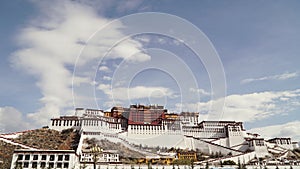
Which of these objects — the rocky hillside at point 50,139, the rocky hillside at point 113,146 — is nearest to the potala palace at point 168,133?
the rocky hillside at point 113,146

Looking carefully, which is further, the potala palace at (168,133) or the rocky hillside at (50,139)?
the potala palace at (168,133)

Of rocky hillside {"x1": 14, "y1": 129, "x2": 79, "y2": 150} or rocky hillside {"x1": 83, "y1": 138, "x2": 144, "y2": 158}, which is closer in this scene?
rocky hillside {"x1": 14, "y1": 129, "x2": 79, "y2": 150}

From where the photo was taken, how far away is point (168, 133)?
203 feet

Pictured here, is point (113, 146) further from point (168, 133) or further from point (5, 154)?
point (5, 154)

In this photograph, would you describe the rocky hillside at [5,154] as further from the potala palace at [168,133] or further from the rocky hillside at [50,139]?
the potala palace at [168,133]

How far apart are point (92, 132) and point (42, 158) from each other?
1909 centimetres

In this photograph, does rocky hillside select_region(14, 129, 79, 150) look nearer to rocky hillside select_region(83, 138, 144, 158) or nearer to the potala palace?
the potala palace

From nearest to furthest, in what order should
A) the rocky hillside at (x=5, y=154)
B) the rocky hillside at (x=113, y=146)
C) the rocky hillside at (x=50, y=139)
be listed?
the rocky hillside at (x=5, y=154)
the rocky hillside at (x=50, y=139)
the rocky hillside at (x=113, y=146)

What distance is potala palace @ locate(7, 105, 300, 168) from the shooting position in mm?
54219

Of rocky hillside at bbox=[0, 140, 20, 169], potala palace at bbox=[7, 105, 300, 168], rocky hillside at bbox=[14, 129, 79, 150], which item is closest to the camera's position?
Result: rocky hillside at bbox=[0, 140, 20, 169]

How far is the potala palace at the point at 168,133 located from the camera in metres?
Result: 54.2

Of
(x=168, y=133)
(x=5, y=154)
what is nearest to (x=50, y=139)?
(x=5, y=154)

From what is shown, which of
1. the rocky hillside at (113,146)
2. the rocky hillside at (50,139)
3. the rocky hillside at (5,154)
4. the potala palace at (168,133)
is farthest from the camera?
the potala palace at (168,133)

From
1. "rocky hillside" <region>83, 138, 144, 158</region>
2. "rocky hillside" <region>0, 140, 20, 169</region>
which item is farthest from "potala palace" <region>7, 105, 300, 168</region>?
"rocky hillside" <region>0, 140, 20, 169</region>
